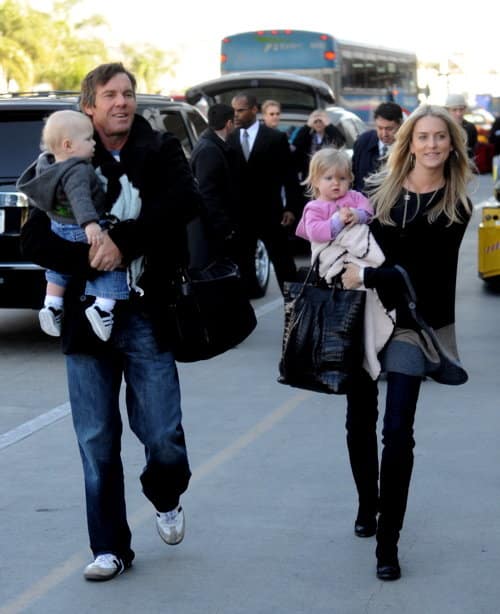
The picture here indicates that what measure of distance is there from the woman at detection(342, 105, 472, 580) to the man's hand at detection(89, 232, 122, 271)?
89 centimetres

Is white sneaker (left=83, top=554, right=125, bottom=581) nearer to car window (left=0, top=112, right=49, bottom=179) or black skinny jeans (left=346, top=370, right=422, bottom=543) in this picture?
black skinny jeans (left=346, top=370, right=422, bottom=543)

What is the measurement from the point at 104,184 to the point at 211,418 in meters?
3.39

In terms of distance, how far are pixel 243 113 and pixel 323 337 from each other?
7380 mm

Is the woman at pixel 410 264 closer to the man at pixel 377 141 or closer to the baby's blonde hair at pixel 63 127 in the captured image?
the baby's blonde hair at pixel 63 127

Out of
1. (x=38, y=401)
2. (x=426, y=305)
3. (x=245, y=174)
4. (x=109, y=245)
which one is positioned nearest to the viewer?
(x=109, y=245)

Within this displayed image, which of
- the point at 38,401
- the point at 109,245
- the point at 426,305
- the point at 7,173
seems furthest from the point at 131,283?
the point at 7,173

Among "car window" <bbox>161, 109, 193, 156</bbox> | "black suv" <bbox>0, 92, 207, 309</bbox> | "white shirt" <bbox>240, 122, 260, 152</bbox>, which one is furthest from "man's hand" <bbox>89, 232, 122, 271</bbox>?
"car window" <bbox>161, 109, 193, 156</bbox>

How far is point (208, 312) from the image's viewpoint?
213 inches

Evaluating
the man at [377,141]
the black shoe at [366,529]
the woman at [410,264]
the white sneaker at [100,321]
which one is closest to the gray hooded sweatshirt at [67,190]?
the white sneaker at [100,321]

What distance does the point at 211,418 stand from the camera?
27.4 feet

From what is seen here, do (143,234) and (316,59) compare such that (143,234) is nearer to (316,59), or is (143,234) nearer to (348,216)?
(348,216)

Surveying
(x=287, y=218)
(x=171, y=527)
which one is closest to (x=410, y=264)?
(x=171, y=527)

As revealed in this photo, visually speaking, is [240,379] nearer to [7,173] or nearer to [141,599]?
[7,173]

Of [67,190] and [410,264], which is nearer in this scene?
[67,190]
